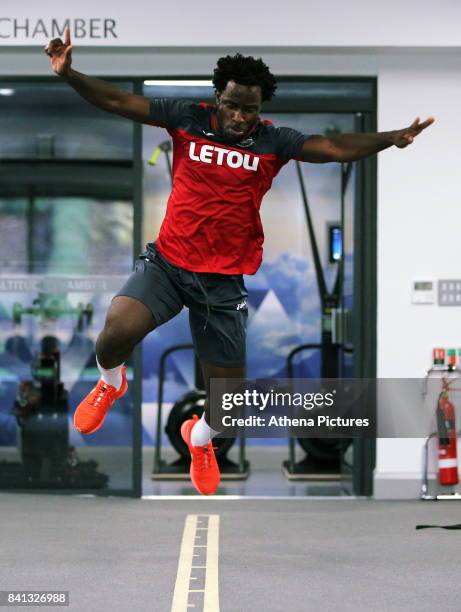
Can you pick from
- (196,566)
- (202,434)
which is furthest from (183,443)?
(202,434)

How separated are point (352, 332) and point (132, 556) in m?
2.87

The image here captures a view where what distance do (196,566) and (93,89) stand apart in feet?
9.78

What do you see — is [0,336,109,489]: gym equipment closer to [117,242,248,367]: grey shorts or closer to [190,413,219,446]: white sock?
[190,413,219,446]: white sock

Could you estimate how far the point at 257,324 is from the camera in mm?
11625

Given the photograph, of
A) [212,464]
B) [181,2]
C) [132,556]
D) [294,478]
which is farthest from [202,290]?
[294,478]

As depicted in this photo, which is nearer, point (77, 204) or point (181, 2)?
point (181, 2)

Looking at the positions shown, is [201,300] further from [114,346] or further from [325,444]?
[325,444]

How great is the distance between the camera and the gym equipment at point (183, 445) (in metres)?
9.53

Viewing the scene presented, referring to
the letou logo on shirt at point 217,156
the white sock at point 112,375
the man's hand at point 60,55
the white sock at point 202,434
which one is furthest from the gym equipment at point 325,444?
the man's hand at point 60,55

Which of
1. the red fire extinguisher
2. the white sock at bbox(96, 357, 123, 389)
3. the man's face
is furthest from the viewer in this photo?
the red fire extinguisher

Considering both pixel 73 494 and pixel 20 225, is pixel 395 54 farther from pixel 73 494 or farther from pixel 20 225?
pixel 73 494

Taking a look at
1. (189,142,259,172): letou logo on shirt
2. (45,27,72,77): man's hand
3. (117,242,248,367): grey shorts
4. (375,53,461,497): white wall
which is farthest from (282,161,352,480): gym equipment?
(45,27,72,77): man's hand

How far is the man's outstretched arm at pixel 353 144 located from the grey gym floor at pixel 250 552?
2.14 m

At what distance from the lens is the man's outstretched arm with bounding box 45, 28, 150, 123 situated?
13.3 ft
